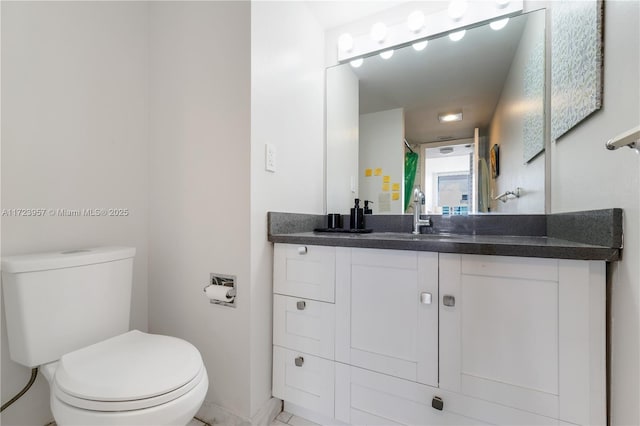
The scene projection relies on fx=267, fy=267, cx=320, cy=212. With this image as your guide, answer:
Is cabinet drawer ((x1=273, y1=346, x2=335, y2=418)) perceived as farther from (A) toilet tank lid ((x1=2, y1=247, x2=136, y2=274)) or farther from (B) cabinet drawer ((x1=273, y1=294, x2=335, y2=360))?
(A) toilet tank lid ((x1=2, y1=247, x2=136, y2=274))

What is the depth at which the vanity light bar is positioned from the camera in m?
1.42

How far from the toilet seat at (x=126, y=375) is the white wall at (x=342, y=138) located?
1.17 metres

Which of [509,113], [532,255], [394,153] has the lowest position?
[532,255]

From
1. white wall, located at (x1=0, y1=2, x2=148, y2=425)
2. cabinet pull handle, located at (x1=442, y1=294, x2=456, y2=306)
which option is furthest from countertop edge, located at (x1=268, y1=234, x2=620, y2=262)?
white wall, located at (x1=0, y1=2, x2=148, y2=425)

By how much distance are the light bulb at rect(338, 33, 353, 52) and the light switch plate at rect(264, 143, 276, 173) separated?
3.23 feet

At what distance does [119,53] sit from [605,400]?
7.55 feet

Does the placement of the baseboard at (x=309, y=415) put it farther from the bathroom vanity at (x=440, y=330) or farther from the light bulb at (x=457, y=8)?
the light bulb at (x=457, y=8)

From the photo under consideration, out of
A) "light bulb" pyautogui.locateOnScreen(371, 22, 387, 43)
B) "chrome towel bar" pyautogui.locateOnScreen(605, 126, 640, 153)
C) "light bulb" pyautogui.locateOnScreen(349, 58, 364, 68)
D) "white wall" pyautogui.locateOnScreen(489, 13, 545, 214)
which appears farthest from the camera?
"light bulb" pyautogui.locateOnScreen(349, 58, 364, 68)

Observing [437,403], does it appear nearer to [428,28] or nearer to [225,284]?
[225,284]

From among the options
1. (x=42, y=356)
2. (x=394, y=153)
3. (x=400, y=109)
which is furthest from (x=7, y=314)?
(x=400, y=109)

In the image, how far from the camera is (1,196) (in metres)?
0.97

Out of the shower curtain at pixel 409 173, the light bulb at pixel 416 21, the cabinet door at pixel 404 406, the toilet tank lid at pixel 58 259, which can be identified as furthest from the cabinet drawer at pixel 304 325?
the light bulb at pixel 416 21

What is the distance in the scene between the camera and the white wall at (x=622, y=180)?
66 cm

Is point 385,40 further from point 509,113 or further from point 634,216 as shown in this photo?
point 634,216
